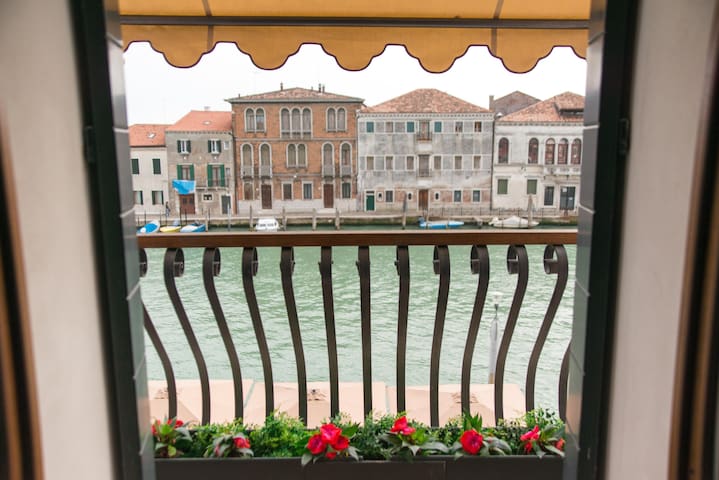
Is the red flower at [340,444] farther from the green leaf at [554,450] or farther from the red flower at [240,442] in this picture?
the green leaf at [554,450]

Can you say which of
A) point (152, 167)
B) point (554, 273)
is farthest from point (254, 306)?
point (152, 167)

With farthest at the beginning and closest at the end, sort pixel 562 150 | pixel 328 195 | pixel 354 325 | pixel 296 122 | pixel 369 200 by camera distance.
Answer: pixel 369 200, pixel 328 195, pixel 296 122, pixel 562 150, pixel 354 325

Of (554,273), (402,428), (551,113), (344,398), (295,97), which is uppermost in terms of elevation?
(295,97)

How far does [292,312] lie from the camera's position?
170 cm

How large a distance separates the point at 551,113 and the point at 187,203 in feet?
74.2

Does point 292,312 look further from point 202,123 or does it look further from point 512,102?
point 512,102

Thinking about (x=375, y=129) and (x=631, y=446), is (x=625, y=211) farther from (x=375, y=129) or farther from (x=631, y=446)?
(x=375, y=129)

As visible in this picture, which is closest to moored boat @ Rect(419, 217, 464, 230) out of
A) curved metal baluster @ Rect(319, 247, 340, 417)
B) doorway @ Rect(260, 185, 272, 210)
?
doorway @ Rect(260, 185, 272, 210)

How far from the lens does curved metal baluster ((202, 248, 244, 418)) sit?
62.2 inches

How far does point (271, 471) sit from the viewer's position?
1503 mm

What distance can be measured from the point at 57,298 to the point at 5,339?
257 mm

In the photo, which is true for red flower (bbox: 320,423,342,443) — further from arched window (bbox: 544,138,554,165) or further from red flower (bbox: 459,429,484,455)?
arched window (bbox: 544,138,554,165)

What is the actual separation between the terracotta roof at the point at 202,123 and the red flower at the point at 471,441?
30471mm

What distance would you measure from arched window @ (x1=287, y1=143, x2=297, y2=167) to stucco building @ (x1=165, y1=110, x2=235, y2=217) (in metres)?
3.42
